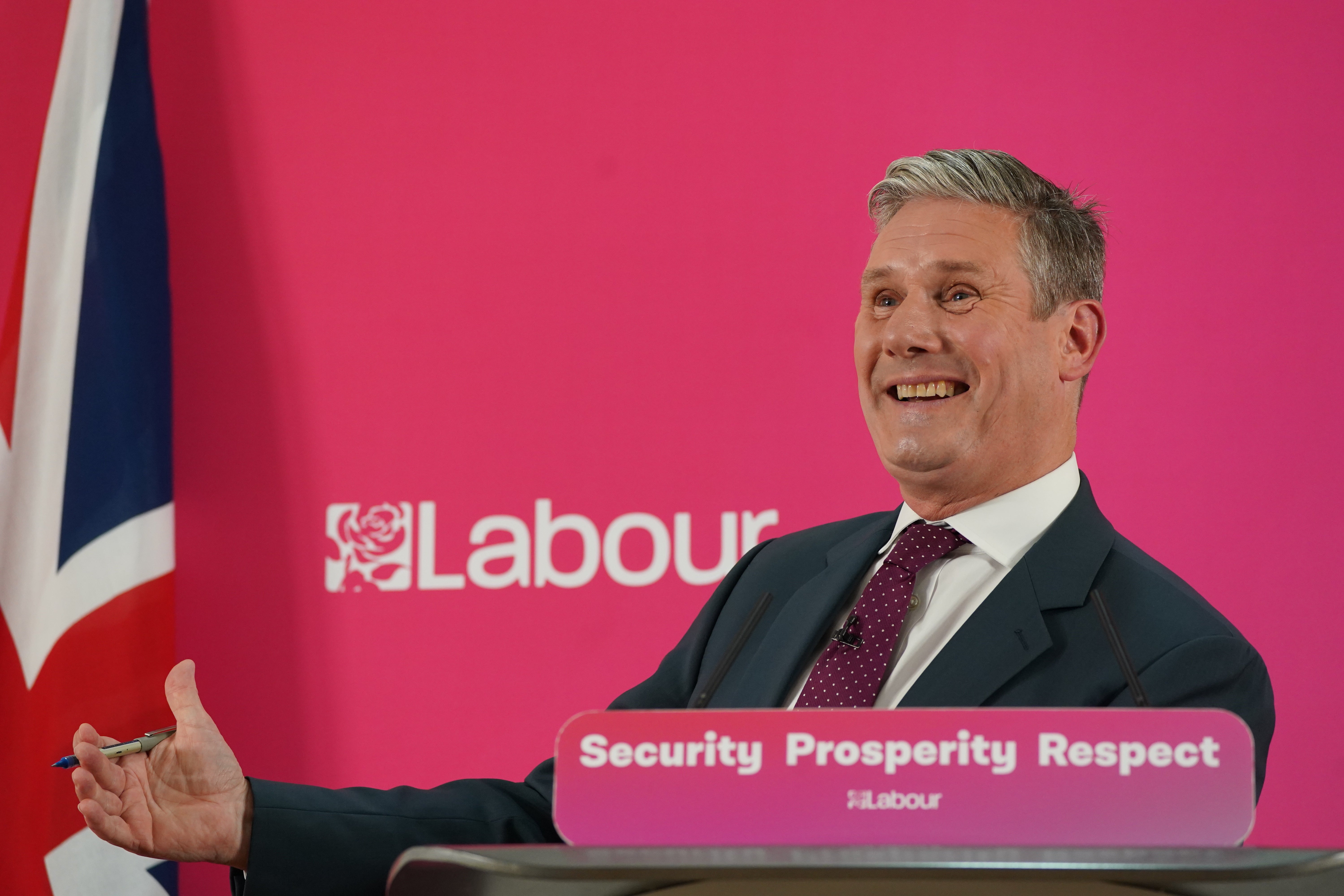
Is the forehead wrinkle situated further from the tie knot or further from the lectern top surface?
the lectern top surface

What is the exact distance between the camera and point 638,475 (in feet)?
8.66

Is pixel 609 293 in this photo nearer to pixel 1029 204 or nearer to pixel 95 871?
pixel 1029 204

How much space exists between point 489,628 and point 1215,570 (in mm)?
1370

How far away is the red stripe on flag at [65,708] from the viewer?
243cm

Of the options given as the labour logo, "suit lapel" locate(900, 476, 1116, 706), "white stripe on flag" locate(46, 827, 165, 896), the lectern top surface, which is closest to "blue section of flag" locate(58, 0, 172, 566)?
the labour logo

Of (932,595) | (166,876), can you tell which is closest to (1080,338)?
(932,595)

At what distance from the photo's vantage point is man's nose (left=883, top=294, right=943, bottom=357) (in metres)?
1.65

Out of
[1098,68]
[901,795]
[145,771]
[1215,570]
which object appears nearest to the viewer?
[901,795]

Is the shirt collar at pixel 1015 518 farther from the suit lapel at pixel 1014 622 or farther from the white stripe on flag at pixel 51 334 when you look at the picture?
the white stripe on flag at pixel 51 334

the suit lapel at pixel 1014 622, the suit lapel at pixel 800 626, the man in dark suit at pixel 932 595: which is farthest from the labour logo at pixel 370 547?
the suit lapel at pixel 1014 622

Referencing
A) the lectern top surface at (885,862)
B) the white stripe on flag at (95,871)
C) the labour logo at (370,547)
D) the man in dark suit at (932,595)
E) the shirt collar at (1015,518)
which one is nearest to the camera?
the lectern top surface at (885,862)

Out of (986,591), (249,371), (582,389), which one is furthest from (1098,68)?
(249,371)

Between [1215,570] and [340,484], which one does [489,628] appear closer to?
[340,484]

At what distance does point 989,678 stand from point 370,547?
163 centimetres
